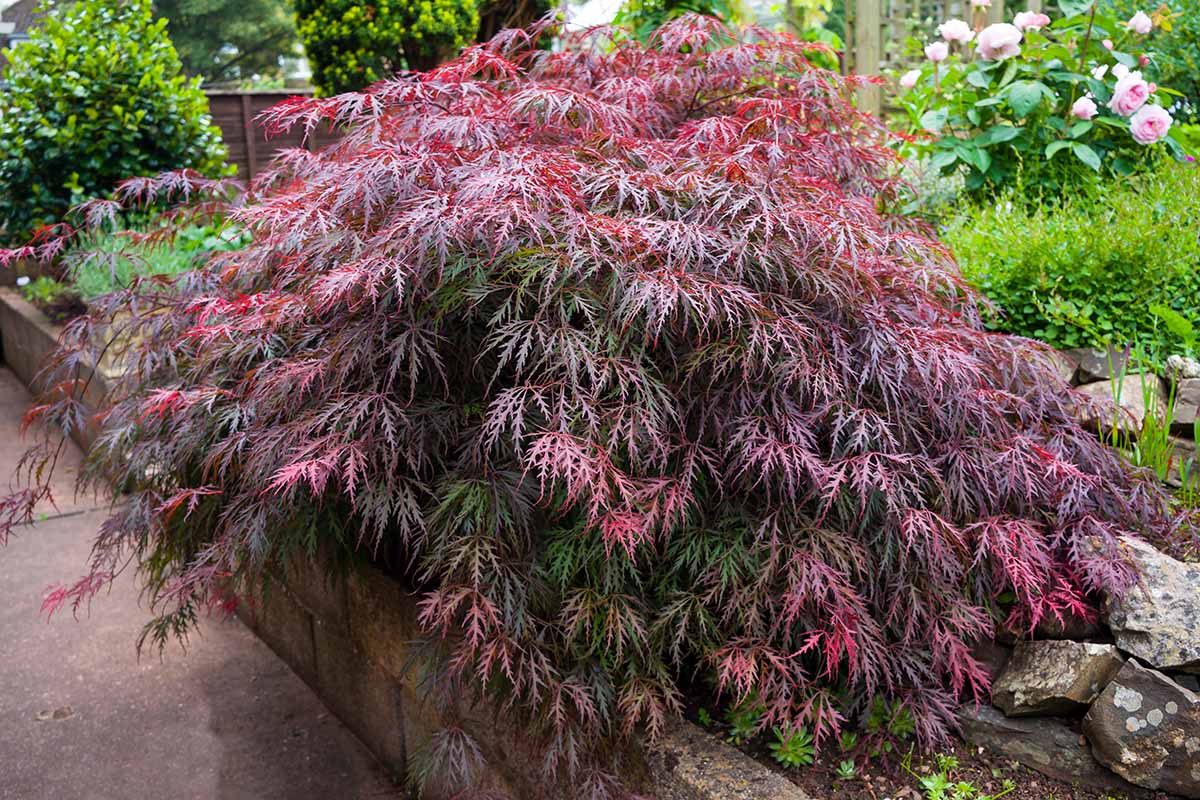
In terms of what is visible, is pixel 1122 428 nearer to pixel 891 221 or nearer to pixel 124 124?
pixel 891 221

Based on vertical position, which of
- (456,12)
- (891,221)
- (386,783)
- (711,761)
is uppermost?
(456,12)

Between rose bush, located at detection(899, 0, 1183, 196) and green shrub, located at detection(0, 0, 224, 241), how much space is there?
4.00m

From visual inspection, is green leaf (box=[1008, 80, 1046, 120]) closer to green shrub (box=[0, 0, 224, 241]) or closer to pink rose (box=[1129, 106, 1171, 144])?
pink rose (box=[1129, 106, 1171, 144])

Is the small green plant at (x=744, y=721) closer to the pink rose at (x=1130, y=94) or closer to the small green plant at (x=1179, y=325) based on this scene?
the small green plant at (x=1179, y=325)

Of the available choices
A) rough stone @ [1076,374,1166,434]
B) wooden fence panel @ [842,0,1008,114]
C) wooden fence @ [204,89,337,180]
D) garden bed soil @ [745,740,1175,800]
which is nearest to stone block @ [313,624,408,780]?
garden bed soil @ [745,740,1175,800]

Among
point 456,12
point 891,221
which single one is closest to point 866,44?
point 456,12

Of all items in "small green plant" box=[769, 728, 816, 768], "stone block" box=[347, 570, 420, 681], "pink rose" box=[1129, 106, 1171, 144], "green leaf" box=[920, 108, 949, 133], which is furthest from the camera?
"green leaf" box=[920, 108, 949, 133]

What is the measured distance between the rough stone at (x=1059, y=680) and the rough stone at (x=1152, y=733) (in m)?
0.06

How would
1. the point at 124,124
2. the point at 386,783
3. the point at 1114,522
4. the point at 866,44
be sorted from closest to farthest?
the point at 1114,522, the point at 386,783, the point at 124,124, the point at 866,44

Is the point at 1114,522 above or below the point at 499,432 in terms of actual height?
below

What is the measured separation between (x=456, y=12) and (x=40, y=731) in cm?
444

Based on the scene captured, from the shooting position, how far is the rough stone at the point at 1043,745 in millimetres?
1962

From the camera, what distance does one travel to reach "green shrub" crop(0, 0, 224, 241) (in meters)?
5.11

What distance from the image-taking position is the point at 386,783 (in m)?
2.59
